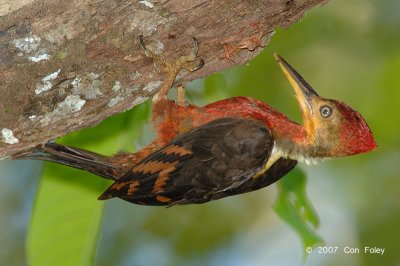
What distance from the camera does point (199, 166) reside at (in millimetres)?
4488

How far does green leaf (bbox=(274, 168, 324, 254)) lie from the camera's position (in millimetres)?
4621

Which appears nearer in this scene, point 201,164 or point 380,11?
point 201,164

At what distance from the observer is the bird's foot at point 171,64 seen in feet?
13.1

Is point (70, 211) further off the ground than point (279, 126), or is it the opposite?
point (279, 126)

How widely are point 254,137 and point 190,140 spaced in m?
0.38

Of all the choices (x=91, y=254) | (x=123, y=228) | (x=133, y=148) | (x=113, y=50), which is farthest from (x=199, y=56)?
(x=123, y=228)

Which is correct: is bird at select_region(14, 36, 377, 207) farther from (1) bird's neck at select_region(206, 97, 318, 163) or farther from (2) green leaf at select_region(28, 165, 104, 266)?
(2) green leaf at select_region(28, 165, 104, 266)

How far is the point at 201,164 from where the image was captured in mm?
4496

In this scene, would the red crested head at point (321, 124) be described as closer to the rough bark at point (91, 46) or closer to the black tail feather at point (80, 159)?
the rough bark at point (91, 46)

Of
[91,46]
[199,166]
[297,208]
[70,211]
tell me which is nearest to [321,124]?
[297,208]

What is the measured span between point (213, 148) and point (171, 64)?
24.6 inches

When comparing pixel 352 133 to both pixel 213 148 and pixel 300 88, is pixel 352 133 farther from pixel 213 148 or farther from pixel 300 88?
pixel 213 148

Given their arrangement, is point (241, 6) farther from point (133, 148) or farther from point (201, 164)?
point (133, 148)

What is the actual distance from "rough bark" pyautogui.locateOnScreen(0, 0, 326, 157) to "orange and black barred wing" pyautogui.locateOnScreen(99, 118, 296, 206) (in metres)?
0.48
